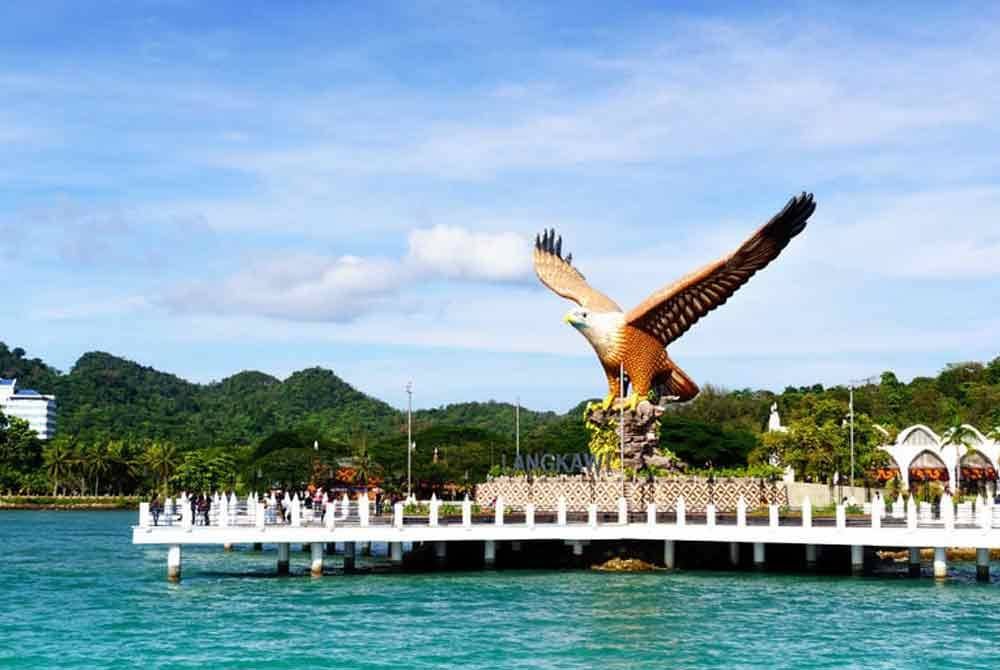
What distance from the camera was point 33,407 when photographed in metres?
188

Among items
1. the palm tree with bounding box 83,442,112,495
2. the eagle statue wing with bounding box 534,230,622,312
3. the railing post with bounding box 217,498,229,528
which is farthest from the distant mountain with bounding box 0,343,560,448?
the railing post with bounding box 217,498,229,528

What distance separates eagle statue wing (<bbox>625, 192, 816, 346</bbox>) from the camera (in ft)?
140

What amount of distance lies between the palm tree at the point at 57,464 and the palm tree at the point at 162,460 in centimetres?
708

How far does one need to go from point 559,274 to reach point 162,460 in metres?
79.3

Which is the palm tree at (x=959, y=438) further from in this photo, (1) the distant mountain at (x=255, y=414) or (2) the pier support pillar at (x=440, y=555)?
(1) the distant mountain at (x=255, y=414)

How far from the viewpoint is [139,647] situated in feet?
A: 95.9

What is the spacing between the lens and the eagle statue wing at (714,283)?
4256 centimetres

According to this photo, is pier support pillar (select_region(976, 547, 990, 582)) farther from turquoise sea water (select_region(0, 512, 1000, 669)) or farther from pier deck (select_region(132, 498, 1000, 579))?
turquoise sea water (select_region(0, 512, 1000, 669))

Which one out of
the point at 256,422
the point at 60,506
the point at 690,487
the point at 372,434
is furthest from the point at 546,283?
the point at 256,422

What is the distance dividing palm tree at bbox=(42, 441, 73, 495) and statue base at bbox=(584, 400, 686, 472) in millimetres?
87328

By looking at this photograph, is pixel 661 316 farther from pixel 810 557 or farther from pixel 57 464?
pixel 57 464

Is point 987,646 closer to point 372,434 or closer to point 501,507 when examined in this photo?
point 501,507

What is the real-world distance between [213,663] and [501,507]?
1434 cm

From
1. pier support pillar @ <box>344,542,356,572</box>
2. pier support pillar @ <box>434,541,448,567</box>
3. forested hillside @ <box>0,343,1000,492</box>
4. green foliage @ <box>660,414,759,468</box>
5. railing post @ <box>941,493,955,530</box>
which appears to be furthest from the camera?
green foliage @ <box>660,414,759,468</box>
